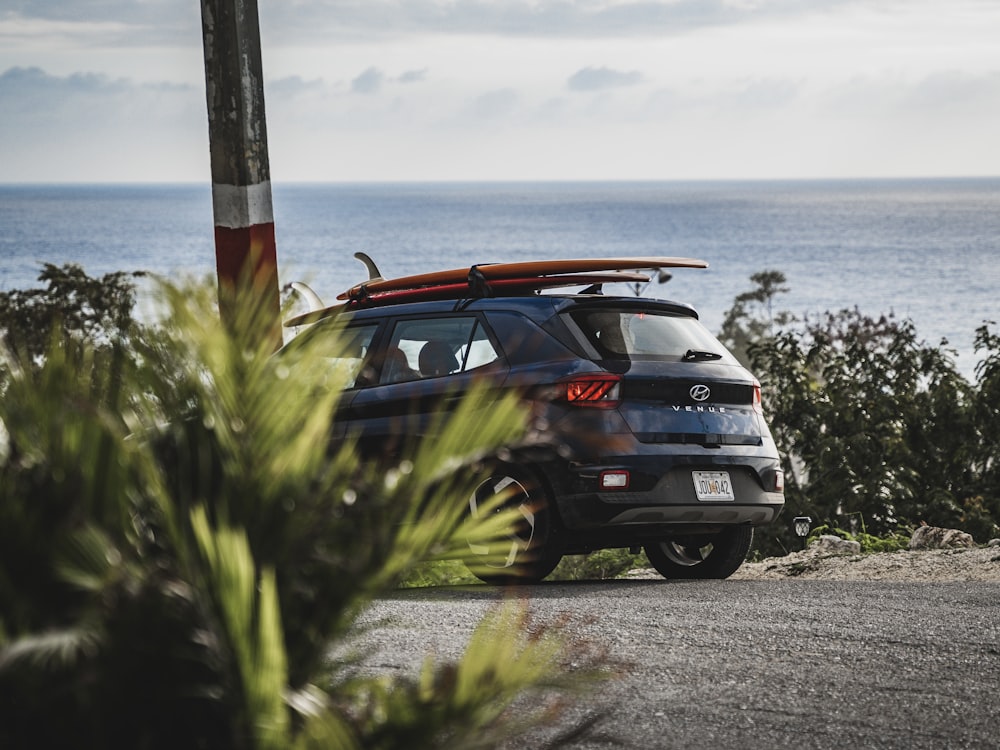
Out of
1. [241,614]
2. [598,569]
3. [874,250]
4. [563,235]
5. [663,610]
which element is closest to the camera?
[241,614]

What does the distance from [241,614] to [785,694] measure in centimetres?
334

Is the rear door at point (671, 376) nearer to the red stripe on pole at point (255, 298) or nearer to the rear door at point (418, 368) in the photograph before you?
the rear door at point (418, 368)

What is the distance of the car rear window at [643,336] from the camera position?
26.7ft

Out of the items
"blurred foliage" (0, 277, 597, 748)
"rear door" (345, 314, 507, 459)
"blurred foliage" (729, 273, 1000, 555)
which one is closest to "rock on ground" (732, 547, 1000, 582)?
"blurred foliage" (729, 273, 1000, 555)

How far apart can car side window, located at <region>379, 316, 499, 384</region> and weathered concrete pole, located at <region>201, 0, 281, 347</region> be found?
0.93m

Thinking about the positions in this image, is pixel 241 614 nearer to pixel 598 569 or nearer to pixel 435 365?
pixel 435 365

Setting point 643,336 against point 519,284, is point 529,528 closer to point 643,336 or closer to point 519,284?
point 643,336

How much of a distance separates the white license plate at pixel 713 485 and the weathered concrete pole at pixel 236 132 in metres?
2.81

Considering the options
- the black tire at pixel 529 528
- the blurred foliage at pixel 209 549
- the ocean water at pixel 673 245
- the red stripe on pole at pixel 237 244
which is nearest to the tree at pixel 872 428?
the black tire at pixel 529 528

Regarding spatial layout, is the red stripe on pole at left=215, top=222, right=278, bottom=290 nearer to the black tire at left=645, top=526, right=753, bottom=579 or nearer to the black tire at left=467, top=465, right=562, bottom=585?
the black tire at left=467, top=465, right=562, bottom=585

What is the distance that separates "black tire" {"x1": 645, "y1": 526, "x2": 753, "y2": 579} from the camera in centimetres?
905

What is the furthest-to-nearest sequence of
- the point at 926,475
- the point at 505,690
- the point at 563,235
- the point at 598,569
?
the point at 563,235 < the point at 926,475 < the point at 598,569 < the point at 505,690

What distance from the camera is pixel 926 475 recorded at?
1357cm

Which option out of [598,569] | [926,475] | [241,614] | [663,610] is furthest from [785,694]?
[926,475]
